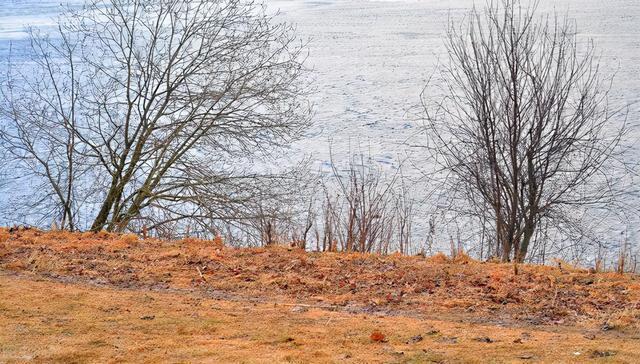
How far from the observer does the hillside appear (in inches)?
155

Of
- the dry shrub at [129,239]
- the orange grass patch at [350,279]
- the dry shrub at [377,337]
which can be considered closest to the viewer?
the dry shrub at [377,337]

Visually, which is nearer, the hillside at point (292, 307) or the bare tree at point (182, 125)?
the hillside at point (292, 307)

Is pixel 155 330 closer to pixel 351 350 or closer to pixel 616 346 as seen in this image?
pixel 351 350

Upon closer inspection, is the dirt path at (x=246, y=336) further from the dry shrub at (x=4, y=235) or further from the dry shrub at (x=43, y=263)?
the dry shrub at (x=4, y=235)

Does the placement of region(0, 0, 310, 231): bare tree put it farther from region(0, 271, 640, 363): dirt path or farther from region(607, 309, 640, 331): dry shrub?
region(607, 309, 640, 331): dry shrub

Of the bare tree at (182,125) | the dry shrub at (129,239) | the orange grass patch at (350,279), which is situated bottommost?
Result: the orange grass patch at (350,279)

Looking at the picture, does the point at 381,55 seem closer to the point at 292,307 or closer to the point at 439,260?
the point at 439,260

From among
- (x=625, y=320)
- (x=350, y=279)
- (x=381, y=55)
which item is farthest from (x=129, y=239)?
(x=381, y=55)

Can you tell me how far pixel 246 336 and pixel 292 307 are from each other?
0.77m

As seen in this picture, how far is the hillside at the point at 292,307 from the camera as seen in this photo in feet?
12.9

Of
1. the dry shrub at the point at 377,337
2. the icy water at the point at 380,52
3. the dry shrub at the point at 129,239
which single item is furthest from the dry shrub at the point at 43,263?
the icy water at the point at 380,52

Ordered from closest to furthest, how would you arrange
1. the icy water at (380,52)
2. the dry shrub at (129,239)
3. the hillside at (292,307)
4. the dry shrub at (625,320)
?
1. the hillside at (292,307)
2. the dry shrub at (625,320)
3. the dry shrub at (129,239)
4. the icy water at (380,52)

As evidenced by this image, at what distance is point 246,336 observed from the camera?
424cm

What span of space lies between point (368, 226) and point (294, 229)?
2.38 meters
